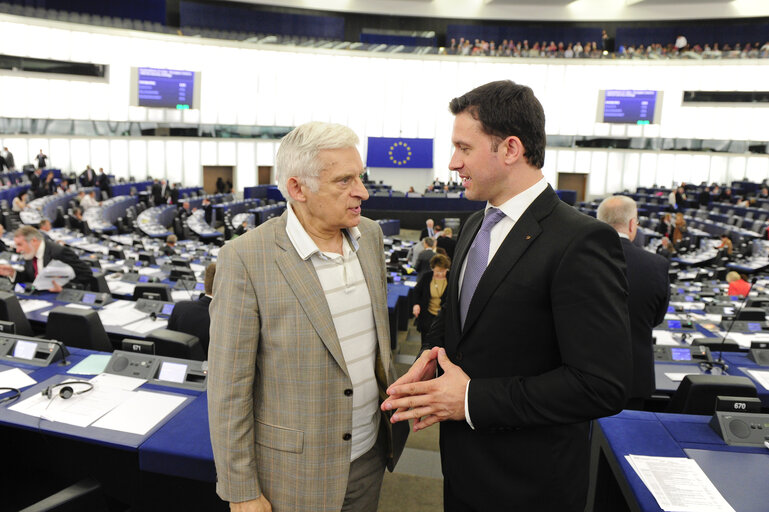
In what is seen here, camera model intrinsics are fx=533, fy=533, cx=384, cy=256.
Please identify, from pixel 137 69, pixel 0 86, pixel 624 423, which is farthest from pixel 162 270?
pixel 0 86

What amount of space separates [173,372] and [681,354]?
11.7ft

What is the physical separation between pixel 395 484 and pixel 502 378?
2377mm

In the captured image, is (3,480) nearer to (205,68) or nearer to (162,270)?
(162,270)

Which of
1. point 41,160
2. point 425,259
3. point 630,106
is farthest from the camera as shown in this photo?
point 630,106

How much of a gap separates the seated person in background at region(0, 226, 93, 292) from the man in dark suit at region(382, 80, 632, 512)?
5.11 metres

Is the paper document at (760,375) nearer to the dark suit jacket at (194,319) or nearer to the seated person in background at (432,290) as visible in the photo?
the seated person in background at (432,290)

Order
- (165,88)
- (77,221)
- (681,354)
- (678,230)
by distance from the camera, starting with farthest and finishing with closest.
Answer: (165,88) → (678,230) → (77,221) → (681,354)

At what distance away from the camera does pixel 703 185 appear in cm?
2156

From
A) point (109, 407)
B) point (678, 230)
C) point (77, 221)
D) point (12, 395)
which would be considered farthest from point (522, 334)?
point (678, 230)

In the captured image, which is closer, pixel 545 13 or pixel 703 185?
pixel 703 185

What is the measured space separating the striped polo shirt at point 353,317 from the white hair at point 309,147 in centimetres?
13

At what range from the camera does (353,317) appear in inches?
66.9

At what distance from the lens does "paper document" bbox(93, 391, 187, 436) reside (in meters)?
2.22

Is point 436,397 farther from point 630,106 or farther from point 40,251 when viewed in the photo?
point 630,106
